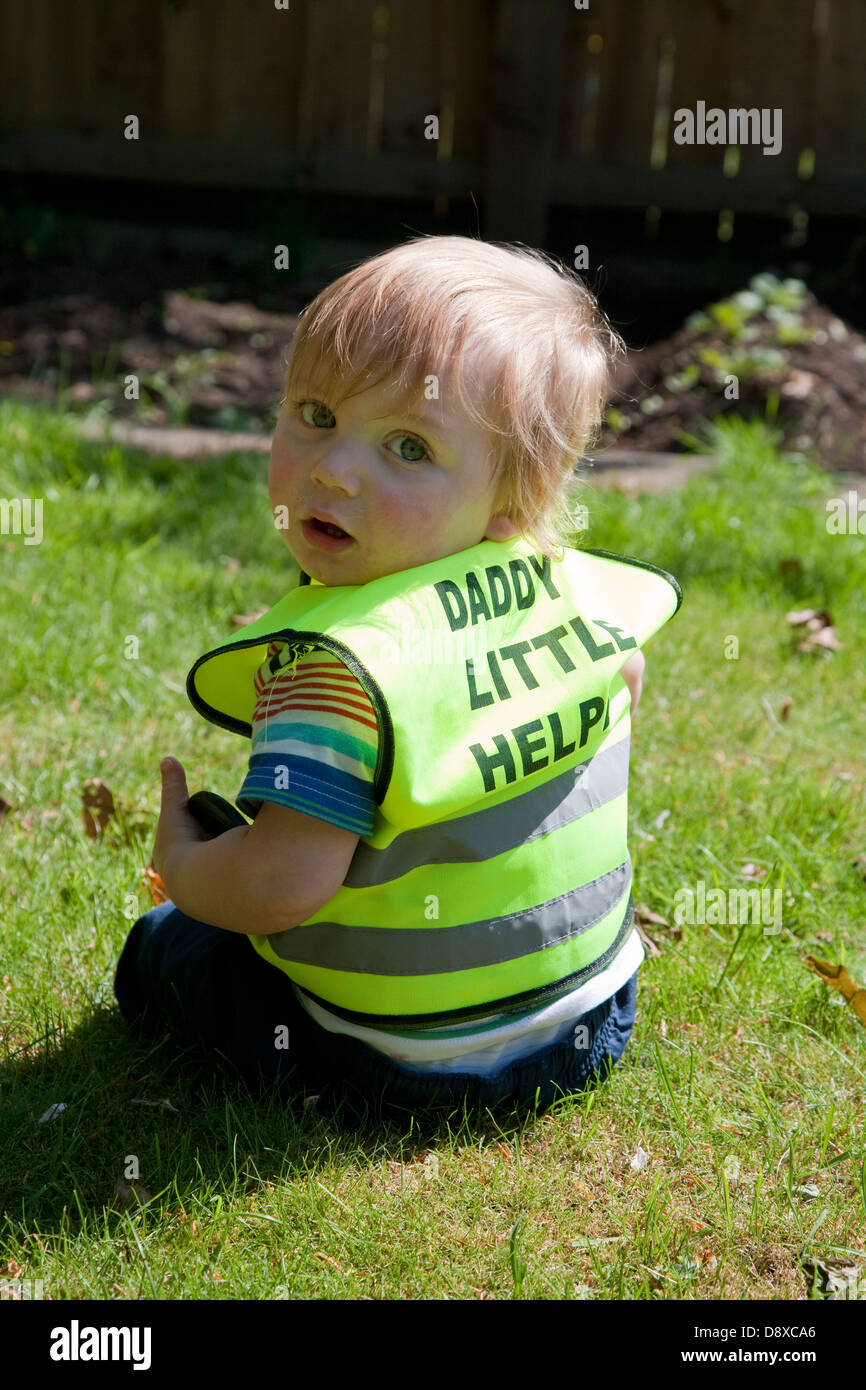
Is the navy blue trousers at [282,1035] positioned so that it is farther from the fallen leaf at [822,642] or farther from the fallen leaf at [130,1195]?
the fallen leaf at [822,642]

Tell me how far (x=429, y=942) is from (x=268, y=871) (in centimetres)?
24

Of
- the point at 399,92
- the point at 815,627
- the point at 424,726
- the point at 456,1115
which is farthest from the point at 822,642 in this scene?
the point at 399,92

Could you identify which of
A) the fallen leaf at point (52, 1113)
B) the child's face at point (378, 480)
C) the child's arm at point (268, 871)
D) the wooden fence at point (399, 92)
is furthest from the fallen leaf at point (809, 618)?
the wooden fence at point (399, 92)

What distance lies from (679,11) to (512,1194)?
254 inches

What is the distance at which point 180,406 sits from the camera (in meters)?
5.16

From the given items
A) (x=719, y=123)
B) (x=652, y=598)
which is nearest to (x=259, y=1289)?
(x=652, y=598)

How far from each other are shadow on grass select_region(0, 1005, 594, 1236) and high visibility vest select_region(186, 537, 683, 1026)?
188mm

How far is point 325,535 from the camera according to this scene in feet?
5.82

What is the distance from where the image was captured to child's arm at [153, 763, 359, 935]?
64.9 inches

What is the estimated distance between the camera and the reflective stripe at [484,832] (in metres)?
1.72

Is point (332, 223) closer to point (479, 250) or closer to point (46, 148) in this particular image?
point (46, 148)

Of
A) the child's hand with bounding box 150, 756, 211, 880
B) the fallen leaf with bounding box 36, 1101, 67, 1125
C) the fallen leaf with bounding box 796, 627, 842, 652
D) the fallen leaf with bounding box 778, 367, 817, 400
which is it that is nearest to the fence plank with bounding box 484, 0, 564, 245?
the fallen leaf with bounding box 778, 367, 817, 400

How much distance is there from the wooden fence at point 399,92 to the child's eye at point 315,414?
4932 mm

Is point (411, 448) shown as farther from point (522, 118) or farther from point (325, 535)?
point (522, 118)
